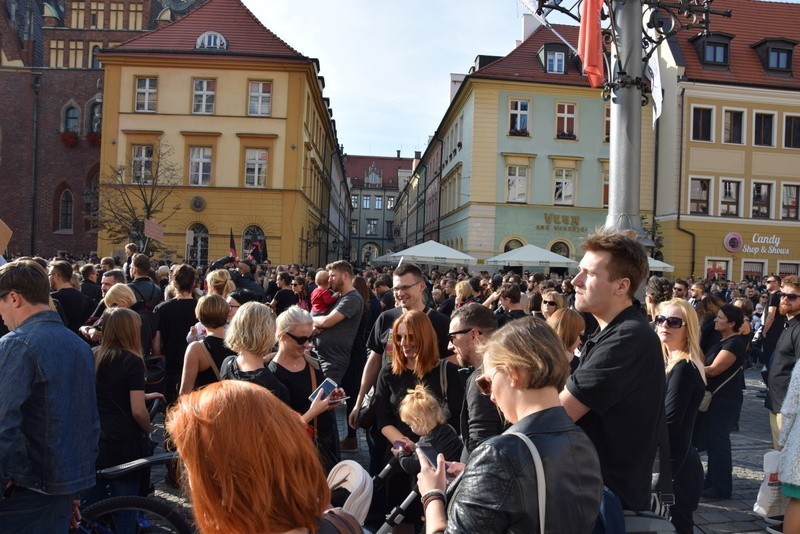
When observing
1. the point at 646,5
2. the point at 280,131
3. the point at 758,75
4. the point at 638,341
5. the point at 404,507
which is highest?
the point at 758,75

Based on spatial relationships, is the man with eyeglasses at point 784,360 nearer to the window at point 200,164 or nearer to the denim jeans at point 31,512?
the denim jeans at point 31,512

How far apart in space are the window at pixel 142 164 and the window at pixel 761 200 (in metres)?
29.0

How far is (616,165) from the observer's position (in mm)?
6375

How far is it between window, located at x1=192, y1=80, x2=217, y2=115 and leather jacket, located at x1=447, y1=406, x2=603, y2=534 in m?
32.8

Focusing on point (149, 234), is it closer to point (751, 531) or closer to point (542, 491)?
point (751, 531)

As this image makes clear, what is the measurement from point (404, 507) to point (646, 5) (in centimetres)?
579

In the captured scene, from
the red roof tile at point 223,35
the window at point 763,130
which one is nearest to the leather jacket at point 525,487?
the red roof tile at point 223,35

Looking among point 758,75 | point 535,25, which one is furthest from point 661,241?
point 535,25

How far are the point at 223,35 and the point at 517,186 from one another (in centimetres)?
1639

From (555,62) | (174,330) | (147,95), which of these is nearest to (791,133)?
(555,62)

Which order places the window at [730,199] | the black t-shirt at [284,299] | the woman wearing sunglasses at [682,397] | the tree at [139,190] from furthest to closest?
the window at [730,199] < the tree at [139,190] < the black t-shirt at [284,299] < the woman wearing sunglasses at [682,397]

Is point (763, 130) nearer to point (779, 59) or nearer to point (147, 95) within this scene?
point (779, 59)

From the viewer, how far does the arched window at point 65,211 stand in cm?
4216

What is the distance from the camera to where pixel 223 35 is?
3312 cm
